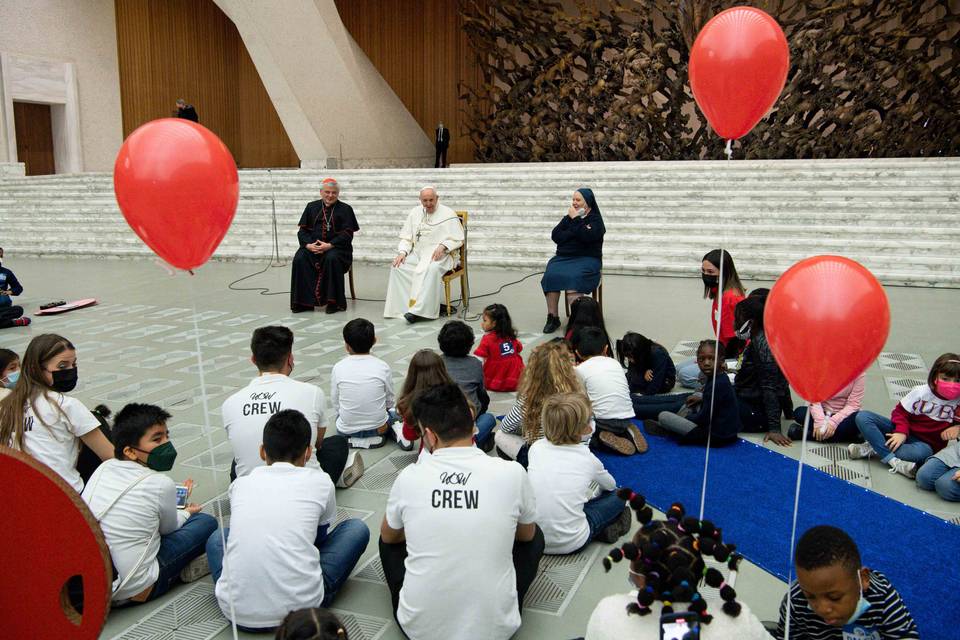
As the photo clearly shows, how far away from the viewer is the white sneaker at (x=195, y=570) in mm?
2971

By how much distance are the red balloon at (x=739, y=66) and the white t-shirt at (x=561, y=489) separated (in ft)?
6.36

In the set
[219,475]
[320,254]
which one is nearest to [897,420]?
[219,475]

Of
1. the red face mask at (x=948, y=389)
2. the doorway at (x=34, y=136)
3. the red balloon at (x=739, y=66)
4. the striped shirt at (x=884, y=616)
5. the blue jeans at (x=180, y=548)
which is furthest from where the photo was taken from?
the doorway at (x=34, y=136)

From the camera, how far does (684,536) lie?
1891mm

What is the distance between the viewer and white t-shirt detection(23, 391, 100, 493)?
10.0 feet

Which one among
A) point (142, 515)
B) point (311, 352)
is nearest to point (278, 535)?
point (142, 515)

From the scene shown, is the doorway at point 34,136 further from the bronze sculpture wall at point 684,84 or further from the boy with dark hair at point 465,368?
the boy with dark hair at point 465,368

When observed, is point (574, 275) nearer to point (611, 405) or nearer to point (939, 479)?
point (611, 405)

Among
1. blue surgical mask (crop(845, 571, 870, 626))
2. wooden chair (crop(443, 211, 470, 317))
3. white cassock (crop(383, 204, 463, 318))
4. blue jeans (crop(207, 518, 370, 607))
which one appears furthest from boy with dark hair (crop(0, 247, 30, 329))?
blue surgical mask (crop(845, 571, 870, 626))

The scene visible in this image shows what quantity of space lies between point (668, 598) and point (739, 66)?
9.76ft

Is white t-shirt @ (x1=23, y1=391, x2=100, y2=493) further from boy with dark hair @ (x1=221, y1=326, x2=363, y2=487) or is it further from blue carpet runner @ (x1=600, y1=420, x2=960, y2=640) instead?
blue carpet runner @ (x1=600, y1=420, x2=960, y2=640)

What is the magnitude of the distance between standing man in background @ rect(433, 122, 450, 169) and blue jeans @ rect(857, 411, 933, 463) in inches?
607

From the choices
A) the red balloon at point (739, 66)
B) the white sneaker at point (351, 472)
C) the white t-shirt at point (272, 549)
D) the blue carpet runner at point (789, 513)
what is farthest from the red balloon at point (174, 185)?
the red balloon at point (739, 66)

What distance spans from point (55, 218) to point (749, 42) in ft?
43.4
